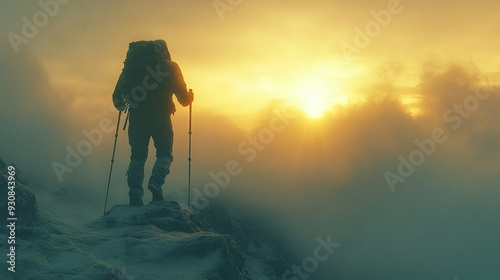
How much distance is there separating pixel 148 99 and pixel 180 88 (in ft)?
5.19

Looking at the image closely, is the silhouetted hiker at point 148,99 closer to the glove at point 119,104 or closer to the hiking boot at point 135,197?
the glove at point 119,104

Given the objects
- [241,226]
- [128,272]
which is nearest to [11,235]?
[128,272]

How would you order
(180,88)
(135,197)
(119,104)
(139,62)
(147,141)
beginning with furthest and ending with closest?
(180,88)
(119,104)
(147,141)
(139,62)
(135,197)

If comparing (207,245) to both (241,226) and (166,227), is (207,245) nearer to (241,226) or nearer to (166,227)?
(166,227)

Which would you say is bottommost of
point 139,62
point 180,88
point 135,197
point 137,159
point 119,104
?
point 135,197

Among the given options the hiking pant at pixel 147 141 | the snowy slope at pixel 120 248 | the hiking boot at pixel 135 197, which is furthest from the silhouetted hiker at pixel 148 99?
the snowy slope at pixel 120 248

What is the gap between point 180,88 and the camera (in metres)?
21.1

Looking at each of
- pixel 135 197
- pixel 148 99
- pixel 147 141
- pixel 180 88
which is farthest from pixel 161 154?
pixel 180 88

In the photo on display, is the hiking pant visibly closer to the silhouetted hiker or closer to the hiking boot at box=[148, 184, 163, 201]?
the silhouetted hiker

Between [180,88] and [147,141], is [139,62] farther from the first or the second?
[147,141]

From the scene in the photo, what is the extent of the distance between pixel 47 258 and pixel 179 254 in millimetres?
3713

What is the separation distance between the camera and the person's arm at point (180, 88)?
20812 millimetres

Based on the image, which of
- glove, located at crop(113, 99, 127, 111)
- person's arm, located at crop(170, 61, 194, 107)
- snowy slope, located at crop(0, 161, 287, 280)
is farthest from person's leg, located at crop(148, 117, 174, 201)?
glove, located at crop(113, 99, 127, 111)

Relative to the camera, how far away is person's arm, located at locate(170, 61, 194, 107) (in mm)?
Result: 20812
